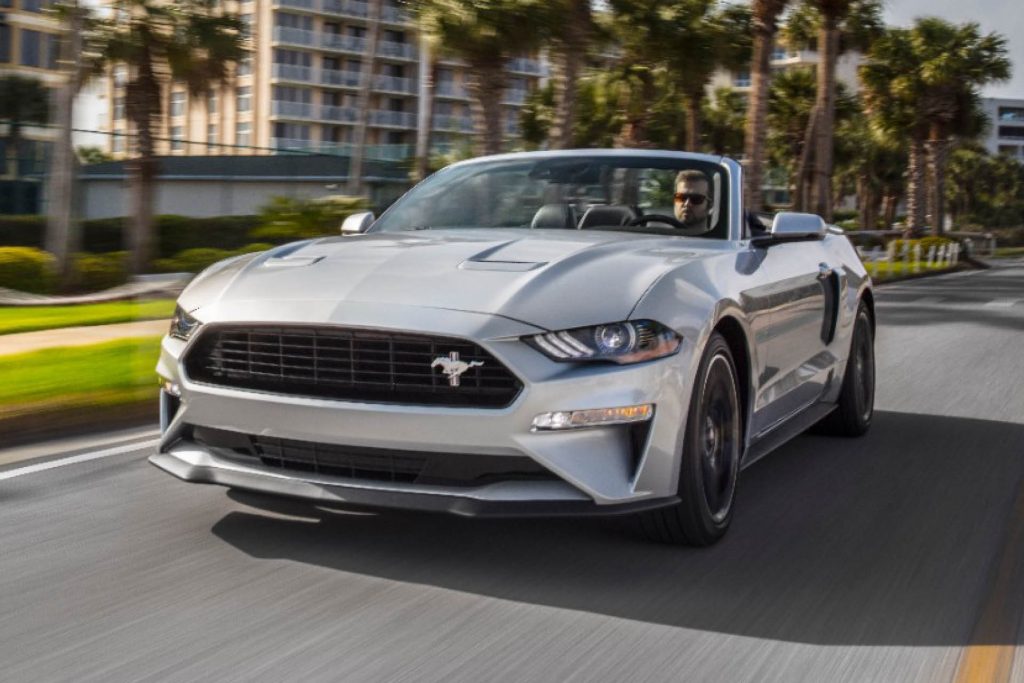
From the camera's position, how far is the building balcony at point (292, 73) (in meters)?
84.8

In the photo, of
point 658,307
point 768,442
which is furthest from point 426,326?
point 768,442

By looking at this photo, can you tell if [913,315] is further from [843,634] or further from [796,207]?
[796,207]

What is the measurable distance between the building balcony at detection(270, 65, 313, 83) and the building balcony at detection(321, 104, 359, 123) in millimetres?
2039

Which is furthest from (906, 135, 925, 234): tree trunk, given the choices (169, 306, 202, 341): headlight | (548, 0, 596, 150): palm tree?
(169, 306, 202, 341): headlight

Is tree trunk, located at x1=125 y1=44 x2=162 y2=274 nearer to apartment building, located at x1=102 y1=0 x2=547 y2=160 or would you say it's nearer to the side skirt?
the side skirt

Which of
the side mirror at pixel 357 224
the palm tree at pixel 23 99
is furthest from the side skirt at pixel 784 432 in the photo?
the palm tree at pixel 23 99

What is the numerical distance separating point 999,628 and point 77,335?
35.1 ft

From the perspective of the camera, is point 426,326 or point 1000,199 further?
point 1000,199

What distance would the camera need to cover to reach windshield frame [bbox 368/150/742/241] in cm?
601

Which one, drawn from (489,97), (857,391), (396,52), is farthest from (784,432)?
(396,52)

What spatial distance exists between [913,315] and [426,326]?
48.7 ft

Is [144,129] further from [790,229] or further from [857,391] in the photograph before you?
[790,229]

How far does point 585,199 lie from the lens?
20.4 ft

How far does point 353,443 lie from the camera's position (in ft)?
14.4
